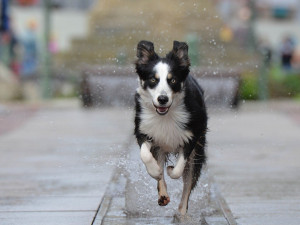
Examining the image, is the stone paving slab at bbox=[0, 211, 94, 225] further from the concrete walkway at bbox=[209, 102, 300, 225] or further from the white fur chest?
the concrete walkway at bbox=[209, 102, 300, 225]

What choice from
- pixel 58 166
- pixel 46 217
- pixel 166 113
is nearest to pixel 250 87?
pixel 58 166

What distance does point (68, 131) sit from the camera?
48.9 ft

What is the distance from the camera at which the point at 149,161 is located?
6.80 metres

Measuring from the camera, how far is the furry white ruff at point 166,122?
6.84m

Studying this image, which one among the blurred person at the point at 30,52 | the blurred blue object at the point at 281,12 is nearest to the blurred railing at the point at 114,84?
the blurred person at the point at 30,52

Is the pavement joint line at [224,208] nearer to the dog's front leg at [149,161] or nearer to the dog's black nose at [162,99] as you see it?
the dog's front leg at [149,161]

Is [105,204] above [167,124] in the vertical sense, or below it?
below

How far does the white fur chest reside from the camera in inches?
270

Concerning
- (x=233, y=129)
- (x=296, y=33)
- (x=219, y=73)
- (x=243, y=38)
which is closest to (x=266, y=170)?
(x=233, y=129)

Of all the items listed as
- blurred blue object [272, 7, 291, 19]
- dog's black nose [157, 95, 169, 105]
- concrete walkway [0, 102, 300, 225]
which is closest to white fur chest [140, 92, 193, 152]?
dog's black nose [157, 95, 169, 105]

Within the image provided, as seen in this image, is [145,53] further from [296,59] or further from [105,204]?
[296,59]

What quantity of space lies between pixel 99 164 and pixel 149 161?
258 cm

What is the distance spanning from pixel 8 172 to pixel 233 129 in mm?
5862

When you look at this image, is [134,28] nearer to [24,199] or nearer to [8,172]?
[8,172]
